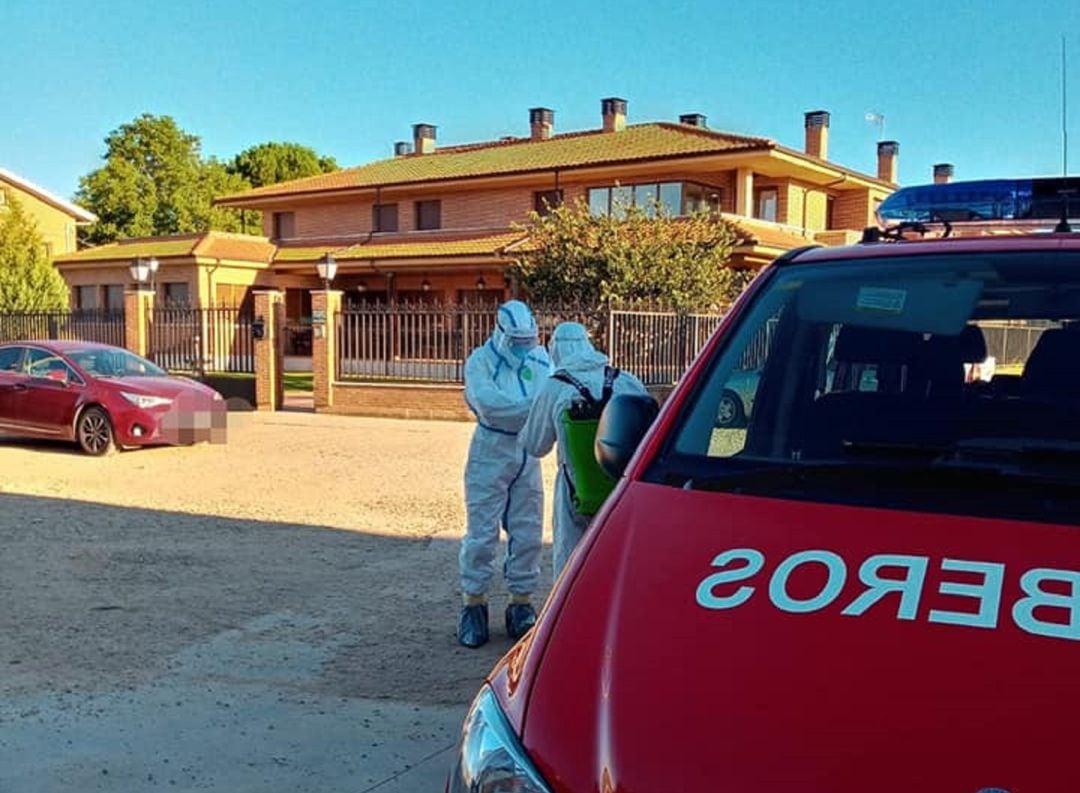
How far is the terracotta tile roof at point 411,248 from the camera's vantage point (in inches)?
1156

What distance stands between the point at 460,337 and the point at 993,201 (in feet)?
47.7

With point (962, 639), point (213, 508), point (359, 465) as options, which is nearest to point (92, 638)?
point (213, 508)

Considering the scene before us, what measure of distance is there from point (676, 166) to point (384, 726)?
25028 millimetres

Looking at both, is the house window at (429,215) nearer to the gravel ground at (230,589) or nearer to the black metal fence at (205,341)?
the black metal fence at (205,341)

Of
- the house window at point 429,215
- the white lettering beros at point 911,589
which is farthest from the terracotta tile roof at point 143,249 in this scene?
the white lettering beros at point 911,589

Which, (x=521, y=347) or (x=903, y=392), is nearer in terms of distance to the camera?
(x=903, y=392)

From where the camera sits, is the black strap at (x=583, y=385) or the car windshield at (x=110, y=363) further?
the car windshield at (x=110, y=363)

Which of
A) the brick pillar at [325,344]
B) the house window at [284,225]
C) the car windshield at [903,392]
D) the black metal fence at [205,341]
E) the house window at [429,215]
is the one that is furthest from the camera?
the house window at [284,225]

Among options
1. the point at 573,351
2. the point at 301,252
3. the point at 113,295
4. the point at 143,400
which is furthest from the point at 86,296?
the point at 573,351

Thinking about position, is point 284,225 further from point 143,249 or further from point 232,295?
point 143,249

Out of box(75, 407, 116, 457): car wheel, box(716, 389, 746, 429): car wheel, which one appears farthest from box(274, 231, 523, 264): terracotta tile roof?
box(716, 389, 746, 429): car wheel

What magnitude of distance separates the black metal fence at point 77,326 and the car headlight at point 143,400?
32.9 feet

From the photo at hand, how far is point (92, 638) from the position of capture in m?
5.62

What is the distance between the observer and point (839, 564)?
207cm
